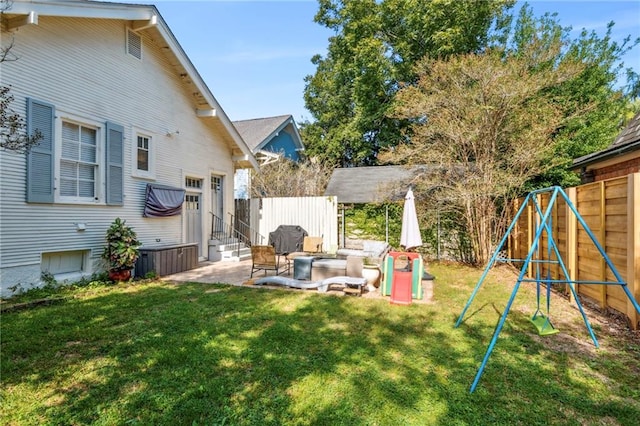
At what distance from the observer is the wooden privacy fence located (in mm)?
4305

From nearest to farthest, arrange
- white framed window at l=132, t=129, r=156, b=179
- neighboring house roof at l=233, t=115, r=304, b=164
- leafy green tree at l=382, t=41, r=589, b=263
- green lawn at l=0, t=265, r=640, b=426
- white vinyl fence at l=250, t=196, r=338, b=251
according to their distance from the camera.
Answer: green lawn at l=0, t=265, r=640, b=426, white framed window at l=132, t=129, r=156, b=179, leafy green tree at l=382, t=41, r=589, b=263, white vinyl fence at l=250, t=196, r=338, b=251, neighboring house roof at l=233, t=115, r=304, b=164

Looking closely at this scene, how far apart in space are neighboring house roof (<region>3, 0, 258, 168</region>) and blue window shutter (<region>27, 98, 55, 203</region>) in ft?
4.92

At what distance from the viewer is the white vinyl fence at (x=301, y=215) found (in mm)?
12836

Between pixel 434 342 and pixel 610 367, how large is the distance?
1.80 metres

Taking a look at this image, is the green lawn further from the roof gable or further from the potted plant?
the roof gable

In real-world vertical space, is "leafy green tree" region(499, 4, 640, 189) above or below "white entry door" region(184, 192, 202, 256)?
above

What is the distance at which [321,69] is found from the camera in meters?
26.0

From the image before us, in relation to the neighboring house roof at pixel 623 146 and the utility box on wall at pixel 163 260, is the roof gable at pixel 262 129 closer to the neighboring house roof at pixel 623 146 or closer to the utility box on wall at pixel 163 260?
the utility box on wall at pixel 163 260

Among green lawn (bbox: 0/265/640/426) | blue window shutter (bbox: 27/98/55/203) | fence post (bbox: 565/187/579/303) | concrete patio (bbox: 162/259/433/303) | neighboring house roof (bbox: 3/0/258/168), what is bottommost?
concrete patio (bbox: 162/259/433/303)

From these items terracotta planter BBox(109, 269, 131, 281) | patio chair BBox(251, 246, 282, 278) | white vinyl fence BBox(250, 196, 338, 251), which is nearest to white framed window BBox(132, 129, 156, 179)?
terracotta planter BBox(109, 269, 131, 281)

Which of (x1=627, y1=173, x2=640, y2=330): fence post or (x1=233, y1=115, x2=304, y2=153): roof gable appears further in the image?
(x1=233, y1=115, x2=304, y2=153): roof gable

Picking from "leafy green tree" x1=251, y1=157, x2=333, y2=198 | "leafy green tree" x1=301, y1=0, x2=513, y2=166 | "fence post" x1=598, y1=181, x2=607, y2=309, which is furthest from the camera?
"leafy green tree" x1=301, y1=0, x2=513, y2=166

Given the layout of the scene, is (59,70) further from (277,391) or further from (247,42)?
(277,391)

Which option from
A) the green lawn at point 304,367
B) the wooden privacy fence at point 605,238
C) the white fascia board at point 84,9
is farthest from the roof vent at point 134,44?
the wooden privacy fence at point 605,238
